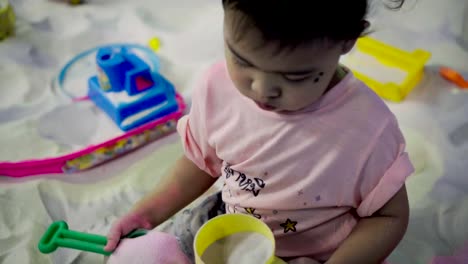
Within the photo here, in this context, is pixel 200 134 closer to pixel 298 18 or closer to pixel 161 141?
pixel 298 18

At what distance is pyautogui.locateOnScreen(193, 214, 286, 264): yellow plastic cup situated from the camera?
1.80 feet

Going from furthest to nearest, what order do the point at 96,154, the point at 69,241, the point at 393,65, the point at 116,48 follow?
1. the point at 116,48
2. the point at 393,65
3. the point at 96,154
4. the point at 69,241

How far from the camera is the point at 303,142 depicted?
0.62m

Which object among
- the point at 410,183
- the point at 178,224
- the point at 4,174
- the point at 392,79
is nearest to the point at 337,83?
the point at 178,224

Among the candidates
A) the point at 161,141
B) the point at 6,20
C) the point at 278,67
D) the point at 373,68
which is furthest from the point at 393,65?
the point at 6,20

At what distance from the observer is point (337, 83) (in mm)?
616

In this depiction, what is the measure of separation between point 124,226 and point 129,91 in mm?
512

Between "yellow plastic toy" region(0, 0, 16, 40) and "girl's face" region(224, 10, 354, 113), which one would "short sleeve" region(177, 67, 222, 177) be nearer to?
"girl's face" region(224, 10, 354, 113)

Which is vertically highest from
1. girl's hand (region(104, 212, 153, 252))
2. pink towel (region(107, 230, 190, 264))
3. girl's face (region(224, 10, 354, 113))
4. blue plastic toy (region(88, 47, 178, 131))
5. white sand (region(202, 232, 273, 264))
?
girl's face (region(224, 10, 354, 113))

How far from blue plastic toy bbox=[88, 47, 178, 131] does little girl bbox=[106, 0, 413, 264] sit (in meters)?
0.43

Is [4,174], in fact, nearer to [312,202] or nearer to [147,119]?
[147,119]

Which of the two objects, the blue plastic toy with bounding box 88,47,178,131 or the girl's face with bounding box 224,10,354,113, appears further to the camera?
the blue plastic toy with bounding box 88,47,178,131

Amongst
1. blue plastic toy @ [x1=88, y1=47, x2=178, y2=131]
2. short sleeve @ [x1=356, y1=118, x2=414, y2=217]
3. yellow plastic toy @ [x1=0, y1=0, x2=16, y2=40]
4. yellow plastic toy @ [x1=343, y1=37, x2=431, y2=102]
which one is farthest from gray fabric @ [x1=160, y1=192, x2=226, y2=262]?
yellow plastic toy @ [x1=0, y1=0, x2=16, y2=40]

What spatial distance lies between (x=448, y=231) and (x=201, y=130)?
1.65ft
